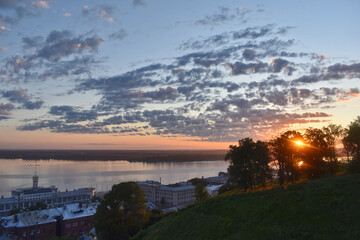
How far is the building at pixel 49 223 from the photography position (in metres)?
41.4

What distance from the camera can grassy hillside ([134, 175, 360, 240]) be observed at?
1370 cm

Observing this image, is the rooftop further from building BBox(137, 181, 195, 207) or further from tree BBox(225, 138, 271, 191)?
building BBox(137, 181, 195, 207)

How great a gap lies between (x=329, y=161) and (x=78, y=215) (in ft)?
129

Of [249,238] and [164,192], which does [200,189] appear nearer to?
[249,238]

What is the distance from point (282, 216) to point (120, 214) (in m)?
22.3

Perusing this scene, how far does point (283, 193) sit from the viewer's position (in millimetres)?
19047

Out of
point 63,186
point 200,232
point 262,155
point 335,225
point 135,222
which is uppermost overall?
point 262,155

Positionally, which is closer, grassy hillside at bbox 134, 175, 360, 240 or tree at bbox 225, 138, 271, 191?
grassy hillside at bbox 134, 175, 360, 240

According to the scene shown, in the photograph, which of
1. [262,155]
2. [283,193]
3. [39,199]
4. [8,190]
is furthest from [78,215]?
[8,190]

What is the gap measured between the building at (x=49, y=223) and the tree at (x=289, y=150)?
88.9 ft

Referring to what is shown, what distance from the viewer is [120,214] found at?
110 feet

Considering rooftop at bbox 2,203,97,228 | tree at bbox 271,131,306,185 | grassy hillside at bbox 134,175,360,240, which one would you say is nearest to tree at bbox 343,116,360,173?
tree at bbox 271,131,306,185

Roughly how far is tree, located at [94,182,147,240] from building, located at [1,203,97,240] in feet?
26.8

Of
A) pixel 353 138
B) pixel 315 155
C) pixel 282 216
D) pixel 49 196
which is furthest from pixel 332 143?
pixel 49 196
